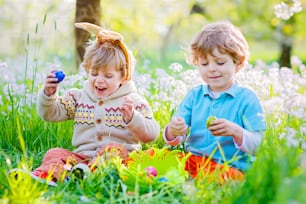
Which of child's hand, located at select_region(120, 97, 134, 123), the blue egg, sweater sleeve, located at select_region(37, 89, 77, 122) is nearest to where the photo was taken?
child's hand, located at select_region(120, 97, 134, 123)

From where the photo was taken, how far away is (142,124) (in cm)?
356

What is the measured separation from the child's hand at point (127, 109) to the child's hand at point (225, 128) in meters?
0.47

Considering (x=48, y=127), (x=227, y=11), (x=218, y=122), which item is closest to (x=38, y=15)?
(x=227, y=11)

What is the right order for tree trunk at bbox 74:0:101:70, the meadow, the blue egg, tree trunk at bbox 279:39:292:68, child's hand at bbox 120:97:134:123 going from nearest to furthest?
the meadow
child's hand at bbox 120:97:134:123
the blue egg
tree trunk at bbox 74:0:101:70
tree trunk at bbox 279:39:292:68

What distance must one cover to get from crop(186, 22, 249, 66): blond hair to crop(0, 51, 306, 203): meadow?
14.1 inches

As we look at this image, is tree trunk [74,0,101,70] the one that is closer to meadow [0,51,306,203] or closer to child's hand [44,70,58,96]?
meadow [0,51,306,203]

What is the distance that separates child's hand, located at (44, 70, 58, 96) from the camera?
12.1 feet

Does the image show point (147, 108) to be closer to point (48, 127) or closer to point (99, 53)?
point (99, 53)

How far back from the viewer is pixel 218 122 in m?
3.31

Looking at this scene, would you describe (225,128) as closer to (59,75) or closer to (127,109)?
(127,109)

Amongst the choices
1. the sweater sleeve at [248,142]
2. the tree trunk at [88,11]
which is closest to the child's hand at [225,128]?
the sweater sleeve at [248,142]

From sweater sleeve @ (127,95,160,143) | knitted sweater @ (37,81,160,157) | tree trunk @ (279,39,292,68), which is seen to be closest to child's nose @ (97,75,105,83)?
knitted sweater @ (37,81,160,157)

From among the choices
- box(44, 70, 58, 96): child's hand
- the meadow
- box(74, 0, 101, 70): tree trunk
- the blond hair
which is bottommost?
the meadow

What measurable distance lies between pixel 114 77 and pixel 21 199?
4.22ft
